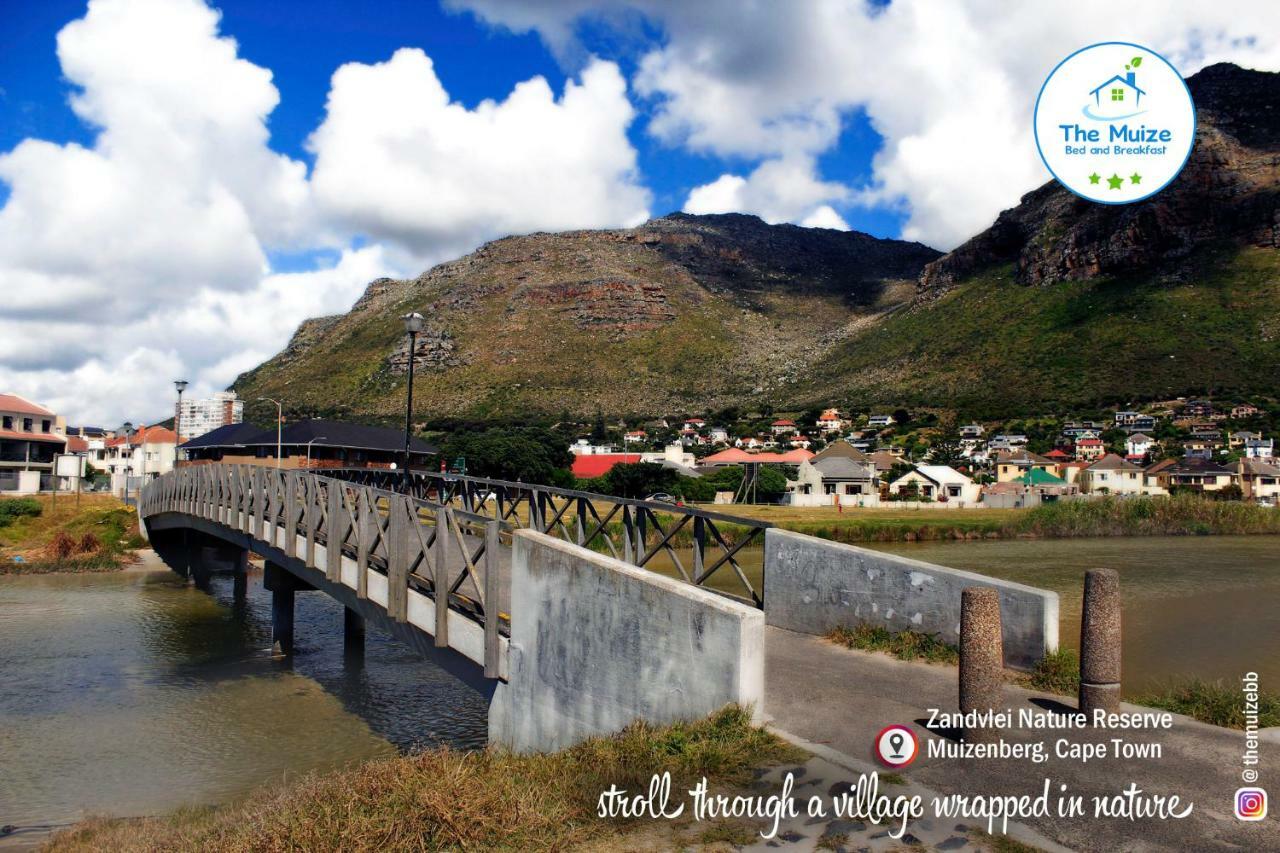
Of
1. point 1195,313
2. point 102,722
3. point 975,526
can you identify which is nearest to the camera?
point 102,722

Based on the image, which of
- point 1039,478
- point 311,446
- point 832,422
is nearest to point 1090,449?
point 1039,478

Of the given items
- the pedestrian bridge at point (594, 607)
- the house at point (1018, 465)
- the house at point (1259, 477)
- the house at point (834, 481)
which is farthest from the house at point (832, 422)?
the pedestrian bridge at point (594, 607)

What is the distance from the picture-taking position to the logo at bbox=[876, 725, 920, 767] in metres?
6.23

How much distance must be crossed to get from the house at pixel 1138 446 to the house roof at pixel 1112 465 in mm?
2530

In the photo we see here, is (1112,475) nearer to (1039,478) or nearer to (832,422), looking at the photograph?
(1039,478)

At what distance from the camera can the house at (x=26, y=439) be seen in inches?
2522

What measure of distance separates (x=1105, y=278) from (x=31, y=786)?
10295 centimetres

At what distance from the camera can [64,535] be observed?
39656 millimetres

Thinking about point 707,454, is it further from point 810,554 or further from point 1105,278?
point 810,554

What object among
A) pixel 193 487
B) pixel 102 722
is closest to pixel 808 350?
pixel 193 487

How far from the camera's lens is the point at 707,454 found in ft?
294

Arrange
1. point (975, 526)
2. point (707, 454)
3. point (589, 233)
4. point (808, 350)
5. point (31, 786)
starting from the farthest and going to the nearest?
point (589, 233)
point (808, 350)
point (707, 454)
point (975, 526)
point (31, 786)

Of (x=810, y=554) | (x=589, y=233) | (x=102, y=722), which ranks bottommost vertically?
(x=102, y=722)

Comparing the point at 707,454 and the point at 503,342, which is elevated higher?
the point at 503,342
